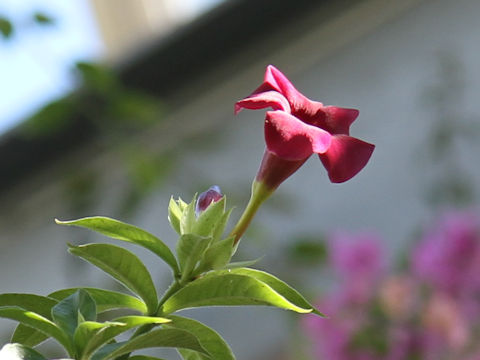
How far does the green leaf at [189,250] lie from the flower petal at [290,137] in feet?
0.12

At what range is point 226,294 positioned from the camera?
255 mm

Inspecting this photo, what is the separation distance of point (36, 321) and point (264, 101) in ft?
0.31

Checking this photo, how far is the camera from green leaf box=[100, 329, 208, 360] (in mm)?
230

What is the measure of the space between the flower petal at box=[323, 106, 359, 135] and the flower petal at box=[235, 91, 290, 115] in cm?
2

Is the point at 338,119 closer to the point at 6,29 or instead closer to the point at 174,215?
the point at 174,215

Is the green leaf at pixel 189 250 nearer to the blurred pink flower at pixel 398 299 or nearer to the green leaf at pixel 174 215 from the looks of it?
the green leaf at pixel 174 215

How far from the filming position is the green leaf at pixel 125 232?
0.85 feet

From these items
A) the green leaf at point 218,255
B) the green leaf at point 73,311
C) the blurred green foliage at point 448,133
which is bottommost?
the green leaf at point 73,311

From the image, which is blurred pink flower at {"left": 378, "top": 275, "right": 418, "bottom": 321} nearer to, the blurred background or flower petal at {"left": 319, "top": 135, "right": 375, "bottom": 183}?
the blurred background

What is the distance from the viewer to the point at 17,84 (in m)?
1.40

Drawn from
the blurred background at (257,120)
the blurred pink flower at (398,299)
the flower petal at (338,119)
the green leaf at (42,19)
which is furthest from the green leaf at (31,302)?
the blurred background at (257,120)

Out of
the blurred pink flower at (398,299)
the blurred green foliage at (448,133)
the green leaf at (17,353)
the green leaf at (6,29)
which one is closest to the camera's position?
the green leaf at (17,353)

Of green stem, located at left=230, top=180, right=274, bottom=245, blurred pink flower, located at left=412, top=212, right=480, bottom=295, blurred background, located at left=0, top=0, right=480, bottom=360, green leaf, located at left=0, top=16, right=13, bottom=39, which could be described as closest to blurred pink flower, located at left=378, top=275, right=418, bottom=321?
blurred pink flower, located at left=412, top=212, right=480, bottom=295

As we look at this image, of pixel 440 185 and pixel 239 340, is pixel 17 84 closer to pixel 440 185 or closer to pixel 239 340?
pixel 239 340
